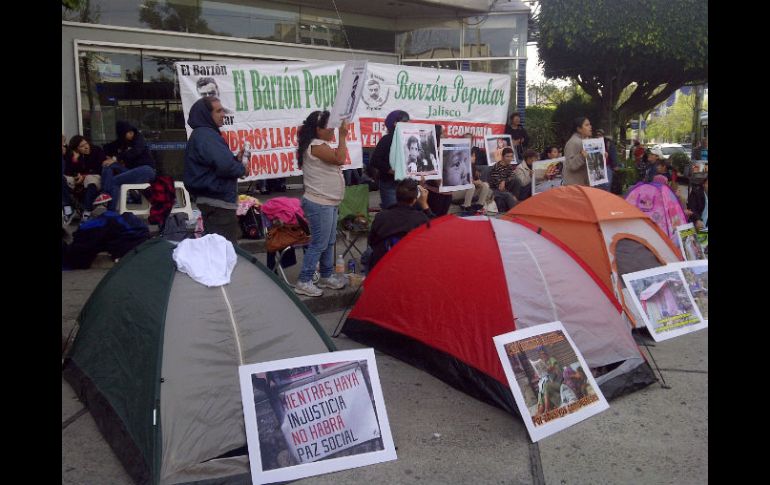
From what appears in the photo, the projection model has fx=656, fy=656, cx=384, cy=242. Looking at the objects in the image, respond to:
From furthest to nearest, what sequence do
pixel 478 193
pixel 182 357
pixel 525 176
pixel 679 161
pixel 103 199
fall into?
pixel 679 161
pixel 525 176
pixel 478 193
pixel 103 199
pixel 182 357

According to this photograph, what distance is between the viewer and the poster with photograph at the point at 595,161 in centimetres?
789

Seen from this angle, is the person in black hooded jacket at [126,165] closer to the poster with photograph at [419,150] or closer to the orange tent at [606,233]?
the poster with photograph at [419,150]

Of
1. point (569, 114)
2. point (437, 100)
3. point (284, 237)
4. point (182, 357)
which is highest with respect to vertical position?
point (569, 114)

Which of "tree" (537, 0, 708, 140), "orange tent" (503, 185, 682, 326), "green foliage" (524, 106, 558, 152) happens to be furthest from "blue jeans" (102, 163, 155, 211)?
"tree" (537, 0, 708, 140)

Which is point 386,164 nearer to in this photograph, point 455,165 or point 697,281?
point 455,165

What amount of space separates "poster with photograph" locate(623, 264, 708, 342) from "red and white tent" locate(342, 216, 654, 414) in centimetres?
50

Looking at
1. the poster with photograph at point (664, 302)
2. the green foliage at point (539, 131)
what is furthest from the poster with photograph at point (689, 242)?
the green foliage at point (539, 131)

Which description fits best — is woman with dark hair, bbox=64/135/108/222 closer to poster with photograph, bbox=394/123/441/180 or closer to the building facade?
the building facade

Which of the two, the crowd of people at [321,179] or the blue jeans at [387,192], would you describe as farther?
the blue jeans at [387,192]

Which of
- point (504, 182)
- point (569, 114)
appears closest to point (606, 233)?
point (504, 182)

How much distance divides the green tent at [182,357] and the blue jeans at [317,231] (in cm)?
189

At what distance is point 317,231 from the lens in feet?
19.6

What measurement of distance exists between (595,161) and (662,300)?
3.05 metres
